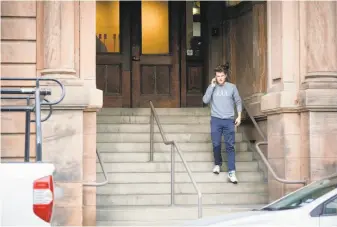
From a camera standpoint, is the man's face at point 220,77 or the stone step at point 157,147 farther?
the stone step at point 157,147

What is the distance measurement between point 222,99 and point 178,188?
171 cm

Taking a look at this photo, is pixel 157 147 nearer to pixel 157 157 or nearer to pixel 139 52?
pixel 157 157

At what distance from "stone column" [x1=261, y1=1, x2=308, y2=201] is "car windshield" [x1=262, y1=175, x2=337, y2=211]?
3.88 meters

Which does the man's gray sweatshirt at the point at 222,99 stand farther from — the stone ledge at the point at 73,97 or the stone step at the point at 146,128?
the stone ledge at the point at 73,97

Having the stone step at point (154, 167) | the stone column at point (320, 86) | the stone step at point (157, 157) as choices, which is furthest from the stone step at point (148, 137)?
the stone column at point (320, 86)

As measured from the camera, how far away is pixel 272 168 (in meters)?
13.6

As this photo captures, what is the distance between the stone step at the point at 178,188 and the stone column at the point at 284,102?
41 centimetres

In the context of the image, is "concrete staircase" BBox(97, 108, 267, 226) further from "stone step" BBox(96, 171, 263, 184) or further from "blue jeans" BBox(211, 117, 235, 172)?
"blue jeans" BBox(211, 117, 235, 172)

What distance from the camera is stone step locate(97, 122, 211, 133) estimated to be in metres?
15.3

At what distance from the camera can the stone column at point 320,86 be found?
12812mm

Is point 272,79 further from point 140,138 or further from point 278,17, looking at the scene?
point 140,138

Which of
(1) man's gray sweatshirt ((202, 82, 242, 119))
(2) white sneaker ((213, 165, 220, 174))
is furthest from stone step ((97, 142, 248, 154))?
(1) man's gray sweatshirt ((202, 82, 242, 119))

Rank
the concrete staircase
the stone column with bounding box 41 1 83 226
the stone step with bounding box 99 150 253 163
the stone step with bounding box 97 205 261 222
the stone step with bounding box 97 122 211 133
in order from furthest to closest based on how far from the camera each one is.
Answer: the stone step with bounding box 97 122 211 133, the stone step with bounding box 99 150 253 163, the concrete staircase, the stone step with bounding box 97 205 261 222, the stone column with bounding box 41 1 83 226

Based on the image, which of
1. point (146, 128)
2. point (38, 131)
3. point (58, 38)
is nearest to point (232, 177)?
point (146, 128)
